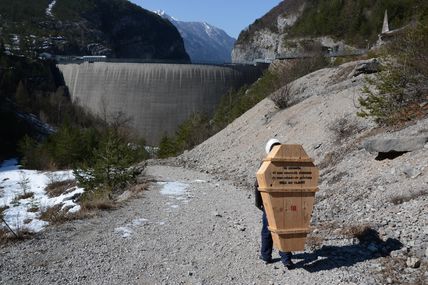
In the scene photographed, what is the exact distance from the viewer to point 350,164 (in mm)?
9969

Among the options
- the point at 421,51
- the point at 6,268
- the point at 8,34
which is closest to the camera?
the point at 6,268

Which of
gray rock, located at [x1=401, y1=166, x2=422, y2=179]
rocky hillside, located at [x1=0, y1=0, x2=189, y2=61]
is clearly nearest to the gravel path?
gray rock, located at [x1=401, y1=166, x2=422, y2=179]

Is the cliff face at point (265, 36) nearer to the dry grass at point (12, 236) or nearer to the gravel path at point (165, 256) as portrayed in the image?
the gravel path at point (165, 256)

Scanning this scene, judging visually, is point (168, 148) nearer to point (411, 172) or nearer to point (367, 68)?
point (367, 68)

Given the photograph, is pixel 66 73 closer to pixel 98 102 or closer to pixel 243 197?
pixel 98 102

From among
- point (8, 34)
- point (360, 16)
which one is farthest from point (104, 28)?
point (360, 16)

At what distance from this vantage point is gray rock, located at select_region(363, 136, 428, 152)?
8.25m

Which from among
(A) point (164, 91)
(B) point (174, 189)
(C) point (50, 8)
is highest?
(C) point (50, 8)

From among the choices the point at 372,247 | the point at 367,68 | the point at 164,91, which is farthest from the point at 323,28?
the point at 372,247

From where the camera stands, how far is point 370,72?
59.9ft

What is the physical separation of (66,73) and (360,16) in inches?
1714

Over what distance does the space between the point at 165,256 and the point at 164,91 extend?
50677 millimetres

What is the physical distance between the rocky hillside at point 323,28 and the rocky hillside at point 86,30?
3873cm

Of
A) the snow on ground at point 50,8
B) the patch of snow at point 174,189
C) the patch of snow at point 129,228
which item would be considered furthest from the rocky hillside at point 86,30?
the patch of snow at point 129,228
